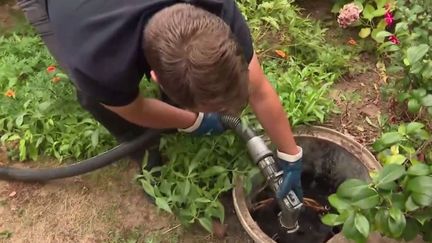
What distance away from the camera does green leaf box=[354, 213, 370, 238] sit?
4.24 feet

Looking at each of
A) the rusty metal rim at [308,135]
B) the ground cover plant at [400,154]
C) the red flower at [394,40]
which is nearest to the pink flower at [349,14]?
the ground cover plant at [400,154]

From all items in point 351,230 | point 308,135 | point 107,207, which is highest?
point 351,230

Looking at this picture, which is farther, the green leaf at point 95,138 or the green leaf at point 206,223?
the green leaf at point 95,138

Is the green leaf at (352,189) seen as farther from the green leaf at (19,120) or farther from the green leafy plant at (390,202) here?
the green leaf at (19,120)

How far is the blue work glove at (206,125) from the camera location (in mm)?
1770

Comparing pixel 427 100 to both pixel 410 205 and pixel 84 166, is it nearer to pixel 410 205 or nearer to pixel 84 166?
pixel 410 205

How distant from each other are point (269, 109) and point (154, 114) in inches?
12.6

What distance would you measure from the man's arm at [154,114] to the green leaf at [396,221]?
2.22ft

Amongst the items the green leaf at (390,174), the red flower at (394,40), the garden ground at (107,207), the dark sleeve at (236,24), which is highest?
the dark sleeve at (236,24)

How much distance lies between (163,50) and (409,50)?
0.78 metres

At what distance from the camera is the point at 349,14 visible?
6.77ft

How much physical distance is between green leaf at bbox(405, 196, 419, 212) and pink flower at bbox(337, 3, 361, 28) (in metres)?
0.97

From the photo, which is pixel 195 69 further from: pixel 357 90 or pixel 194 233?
pixel 357 90

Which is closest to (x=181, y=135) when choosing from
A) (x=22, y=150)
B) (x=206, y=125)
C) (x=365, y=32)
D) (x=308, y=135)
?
(x=206, y=125)
